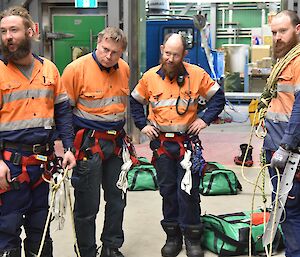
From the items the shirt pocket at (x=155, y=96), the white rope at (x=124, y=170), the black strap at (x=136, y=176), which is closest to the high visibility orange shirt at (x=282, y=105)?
the shirt pocket at (x=155, y=96)

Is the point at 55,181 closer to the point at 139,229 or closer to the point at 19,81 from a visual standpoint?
the point at 19,81

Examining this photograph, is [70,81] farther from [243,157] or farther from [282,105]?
[243,157]

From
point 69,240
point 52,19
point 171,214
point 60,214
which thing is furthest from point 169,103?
point 52,19

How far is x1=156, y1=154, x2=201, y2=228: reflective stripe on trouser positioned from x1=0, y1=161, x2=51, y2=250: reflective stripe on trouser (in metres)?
1.01

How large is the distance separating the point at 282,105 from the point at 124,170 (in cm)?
122

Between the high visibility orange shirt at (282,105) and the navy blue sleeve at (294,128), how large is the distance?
0.11 metres

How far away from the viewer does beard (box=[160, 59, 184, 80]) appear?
363 cm

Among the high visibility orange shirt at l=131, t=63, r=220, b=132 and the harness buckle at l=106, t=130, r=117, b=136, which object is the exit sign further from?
the harness buckle at l=106, t=130, r=117, b=136

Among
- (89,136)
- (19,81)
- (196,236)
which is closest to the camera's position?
Answer: (19,81)

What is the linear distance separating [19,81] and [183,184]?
4.66ft

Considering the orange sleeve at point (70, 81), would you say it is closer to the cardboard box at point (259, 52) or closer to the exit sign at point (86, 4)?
the exit sign at point (86, 4)

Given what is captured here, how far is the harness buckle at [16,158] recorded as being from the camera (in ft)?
9.37

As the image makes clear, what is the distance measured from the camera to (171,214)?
3.89 metres

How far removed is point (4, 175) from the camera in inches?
109
